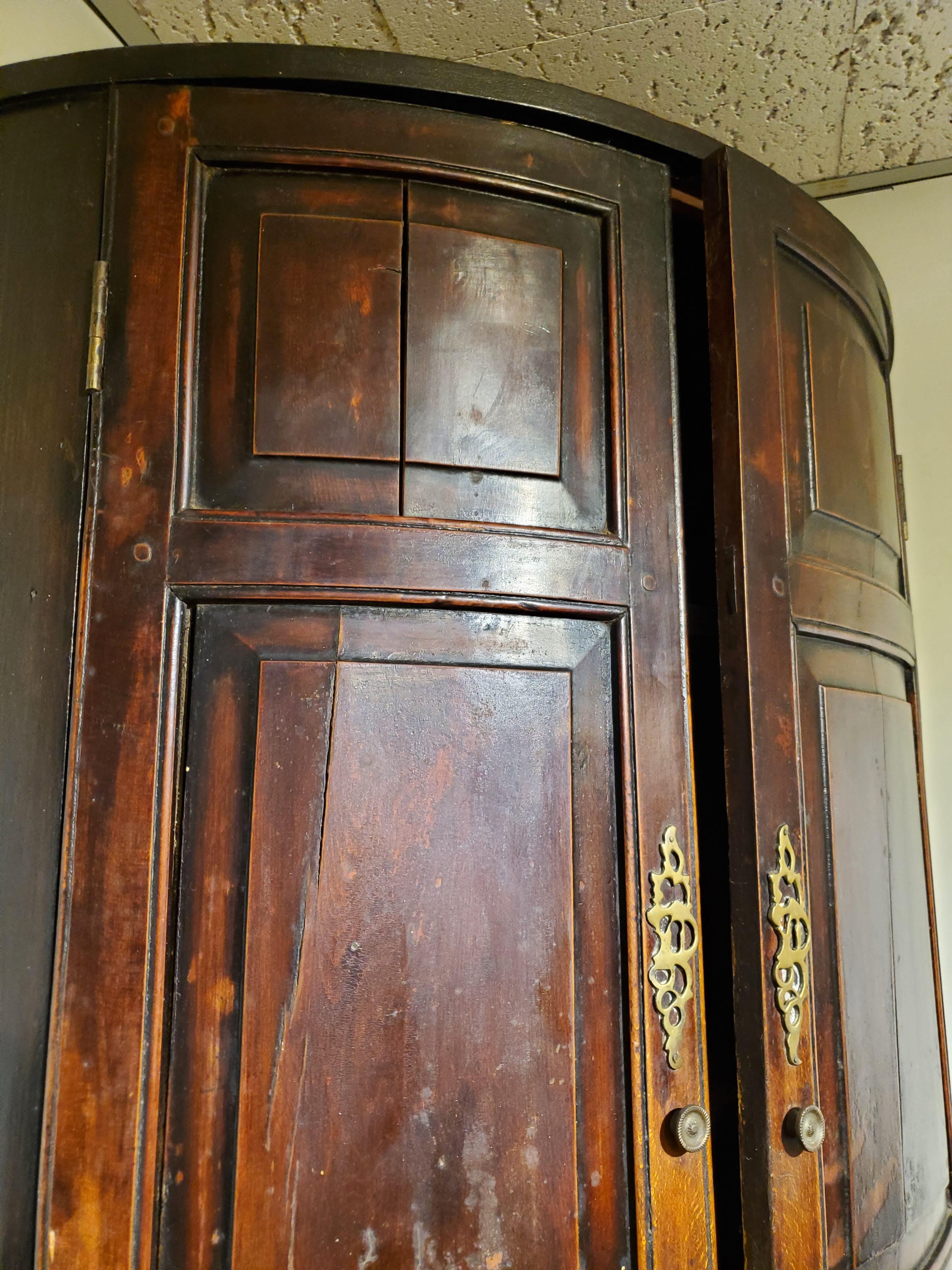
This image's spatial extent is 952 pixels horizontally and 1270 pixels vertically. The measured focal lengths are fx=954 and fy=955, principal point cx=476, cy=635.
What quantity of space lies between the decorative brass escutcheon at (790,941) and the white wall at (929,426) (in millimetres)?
708

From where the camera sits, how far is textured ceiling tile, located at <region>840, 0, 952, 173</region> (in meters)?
1.42

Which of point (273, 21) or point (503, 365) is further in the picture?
point (273, 21)

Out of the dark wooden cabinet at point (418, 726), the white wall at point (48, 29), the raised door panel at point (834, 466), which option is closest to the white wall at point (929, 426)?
the raised door panel at point (834, 466)

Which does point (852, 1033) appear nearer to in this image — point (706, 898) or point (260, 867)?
point (706, 898)

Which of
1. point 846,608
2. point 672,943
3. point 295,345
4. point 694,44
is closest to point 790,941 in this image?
point 672,943

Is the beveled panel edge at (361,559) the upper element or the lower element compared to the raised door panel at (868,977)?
upper

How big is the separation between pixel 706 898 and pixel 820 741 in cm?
22

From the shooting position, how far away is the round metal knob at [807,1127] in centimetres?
94

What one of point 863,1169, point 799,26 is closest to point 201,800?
point 863,1169

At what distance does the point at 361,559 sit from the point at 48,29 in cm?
95

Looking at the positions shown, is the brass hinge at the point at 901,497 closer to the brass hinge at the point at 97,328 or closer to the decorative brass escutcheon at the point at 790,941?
the decorative brass escutcheon at the point at 790,941

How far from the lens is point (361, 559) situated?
0.90 metres

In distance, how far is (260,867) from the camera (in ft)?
2.78

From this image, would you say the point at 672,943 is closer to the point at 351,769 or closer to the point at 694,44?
the point at 351,769
